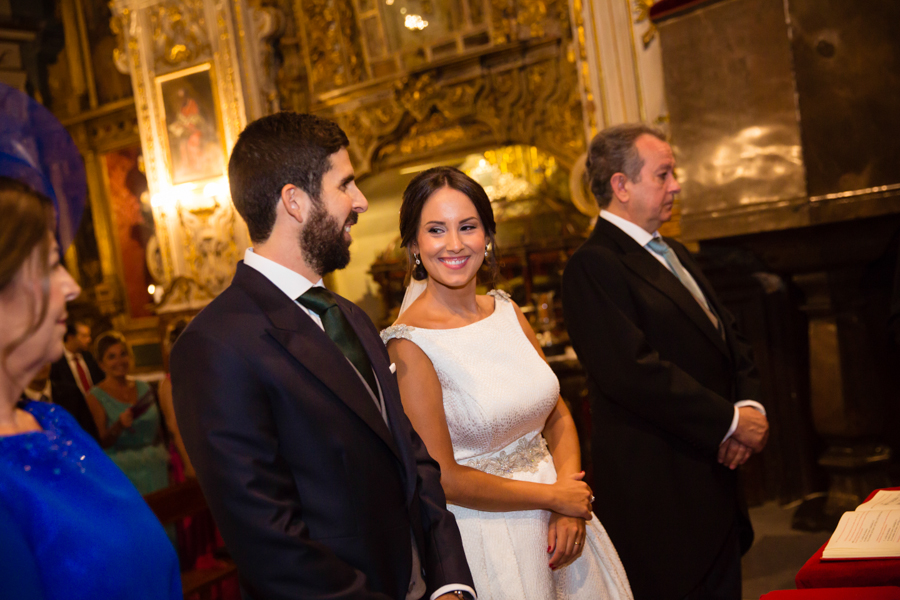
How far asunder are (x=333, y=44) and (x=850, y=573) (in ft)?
23.6

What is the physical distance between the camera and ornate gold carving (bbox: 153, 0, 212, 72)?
7473 mm

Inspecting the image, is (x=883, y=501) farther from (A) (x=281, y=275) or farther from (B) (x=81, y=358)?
(B) (x=81, y=358)

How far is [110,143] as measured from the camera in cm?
943

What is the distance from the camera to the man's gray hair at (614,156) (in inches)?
99.1

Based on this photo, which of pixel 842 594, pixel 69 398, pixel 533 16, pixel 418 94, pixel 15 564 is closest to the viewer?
pixel 15 564

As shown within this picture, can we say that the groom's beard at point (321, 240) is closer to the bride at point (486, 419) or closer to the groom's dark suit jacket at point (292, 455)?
the groom's dark suit jacket at point (292, 455)

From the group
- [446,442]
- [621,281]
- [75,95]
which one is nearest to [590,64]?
[621,281]

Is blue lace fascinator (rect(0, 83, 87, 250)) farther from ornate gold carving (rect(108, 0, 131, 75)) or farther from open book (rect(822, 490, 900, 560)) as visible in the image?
ornate gold carving (rect(108, 0, 131, 75))

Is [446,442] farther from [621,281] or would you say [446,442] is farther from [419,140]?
[419,140]

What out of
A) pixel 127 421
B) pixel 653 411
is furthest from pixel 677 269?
pixel 127 421

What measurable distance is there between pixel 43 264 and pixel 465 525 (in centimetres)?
123

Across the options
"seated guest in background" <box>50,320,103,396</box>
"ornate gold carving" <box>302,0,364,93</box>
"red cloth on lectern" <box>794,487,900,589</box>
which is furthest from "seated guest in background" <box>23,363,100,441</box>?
"ornate gold carving" <box>302,0,364,93</box>

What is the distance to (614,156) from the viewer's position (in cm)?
255

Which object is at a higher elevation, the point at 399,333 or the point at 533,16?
the point at 533,16
